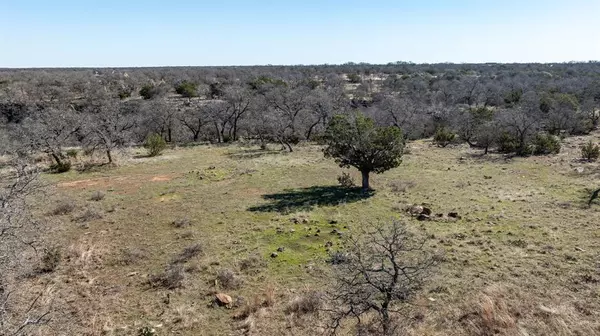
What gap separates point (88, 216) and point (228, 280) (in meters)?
11.2

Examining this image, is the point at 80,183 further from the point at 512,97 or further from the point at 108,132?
the point at 512,97

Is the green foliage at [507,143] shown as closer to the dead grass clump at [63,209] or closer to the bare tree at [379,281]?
the bare tree at [379,281]

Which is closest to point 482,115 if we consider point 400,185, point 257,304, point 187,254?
point 400,185

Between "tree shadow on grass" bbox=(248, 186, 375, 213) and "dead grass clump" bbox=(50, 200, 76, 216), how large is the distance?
10066 millimetres

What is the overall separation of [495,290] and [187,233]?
1309cm

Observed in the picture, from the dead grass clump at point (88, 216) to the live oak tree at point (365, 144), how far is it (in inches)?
573

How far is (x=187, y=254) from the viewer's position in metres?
16.4

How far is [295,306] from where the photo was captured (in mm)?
12391

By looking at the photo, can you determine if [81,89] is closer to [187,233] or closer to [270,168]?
[270,168]

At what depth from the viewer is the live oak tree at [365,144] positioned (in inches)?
989

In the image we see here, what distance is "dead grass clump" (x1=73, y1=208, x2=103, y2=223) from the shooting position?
68.6ft

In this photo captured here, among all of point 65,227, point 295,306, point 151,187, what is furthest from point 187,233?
point 151,187

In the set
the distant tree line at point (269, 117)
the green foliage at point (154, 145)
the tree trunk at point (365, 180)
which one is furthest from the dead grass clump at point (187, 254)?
the green foliage at point (154, 145)

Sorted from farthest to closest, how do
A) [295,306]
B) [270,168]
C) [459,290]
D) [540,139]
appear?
[540,139] < [270,168] < [459,290] < [295,306]
